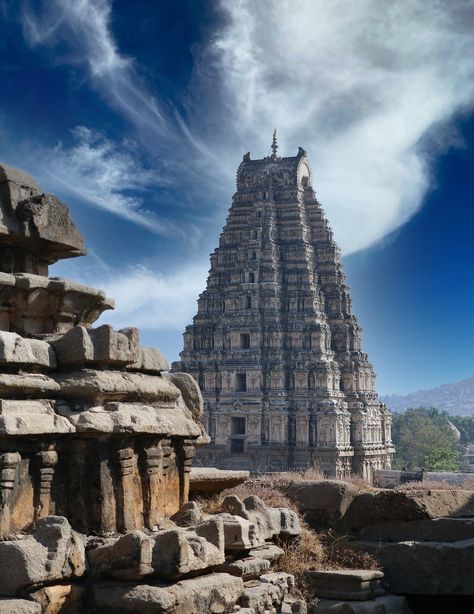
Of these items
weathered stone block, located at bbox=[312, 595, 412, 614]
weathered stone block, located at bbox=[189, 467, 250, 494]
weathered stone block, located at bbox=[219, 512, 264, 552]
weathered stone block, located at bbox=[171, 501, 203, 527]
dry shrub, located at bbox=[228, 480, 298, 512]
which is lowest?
weathered stone block, located at bbox=[312, 595, 412, 614]

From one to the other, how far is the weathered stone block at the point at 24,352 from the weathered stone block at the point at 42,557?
1180mm

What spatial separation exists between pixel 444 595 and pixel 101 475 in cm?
368

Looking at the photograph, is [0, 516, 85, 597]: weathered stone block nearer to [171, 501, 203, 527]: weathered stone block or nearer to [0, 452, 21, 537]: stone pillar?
[0, 452, 21, 537]: stone pillar

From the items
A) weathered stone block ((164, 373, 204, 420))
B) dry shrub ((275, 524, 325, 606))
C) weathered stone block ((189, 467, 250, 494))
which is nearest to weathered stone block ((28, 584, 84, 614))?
dry shrub ((275, 524, 325, 606))

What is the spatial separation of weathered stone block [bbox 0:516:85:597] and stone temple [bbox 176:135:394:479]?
37.4 metres

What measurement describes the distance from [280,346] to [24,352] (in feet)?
129

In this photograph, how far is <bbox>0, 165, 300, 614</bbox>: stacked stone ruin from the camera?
5.76 m

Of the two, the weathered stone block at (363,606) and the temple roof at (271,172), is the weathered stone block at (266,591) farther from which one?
the temple roof at (271,172)

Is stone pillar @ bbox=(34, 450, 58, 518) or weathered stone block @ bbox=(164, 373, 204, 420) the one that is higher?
weathered stone block @ bbox=(164, 373, 204, 420)

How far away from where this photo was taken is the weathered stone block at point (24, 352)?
6168 millimetres

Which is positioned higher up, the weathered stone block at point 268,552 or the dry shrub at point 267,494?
the dry shrub at point 267,494

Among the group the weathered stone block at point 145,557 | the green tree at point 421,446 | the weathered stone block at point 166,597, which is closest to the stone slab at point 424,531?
the weathered stone block at point 166,597

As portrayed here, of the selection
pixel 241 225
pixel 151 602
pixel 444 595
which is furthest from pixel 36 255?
pixel 241 225

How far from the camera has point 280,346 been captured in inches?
1788
